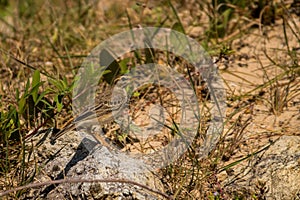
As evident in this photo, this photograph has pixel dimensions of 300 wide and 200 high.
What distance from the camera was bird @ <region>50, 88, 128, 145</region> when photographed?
316 centimetres

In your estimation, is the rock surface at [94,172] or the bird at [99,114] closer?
the rock surface at [94,172]

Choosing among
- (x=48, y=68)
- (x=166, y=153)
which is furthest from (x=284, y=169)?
(x=48, y=68)

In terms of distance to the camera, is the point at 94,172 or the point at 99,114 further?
the point at 99,114

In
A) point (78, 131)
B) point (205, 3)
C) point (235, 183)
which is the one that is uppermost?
point (205, 3)

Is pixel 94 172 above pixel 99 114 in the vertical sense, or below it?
below

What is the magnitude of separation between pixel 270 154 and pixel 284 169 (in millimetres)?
166

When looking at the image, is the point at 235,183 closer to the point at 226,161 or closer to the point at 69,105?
the point at 226,161

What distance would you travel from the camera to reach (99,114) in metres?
3.23

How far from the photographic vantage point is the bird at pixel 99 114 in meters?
3.16

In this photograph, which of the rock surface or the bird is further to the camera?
the bird

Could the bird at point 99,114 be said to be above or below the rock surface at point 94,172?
above

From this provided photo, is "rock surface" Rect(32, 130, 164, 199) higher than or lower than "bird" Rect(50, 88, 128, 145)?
lower

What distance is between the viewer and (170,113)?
139 inches

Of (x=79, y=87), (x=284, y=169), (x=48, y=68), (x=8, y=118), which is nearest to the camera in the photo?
(x=284, y=169)
